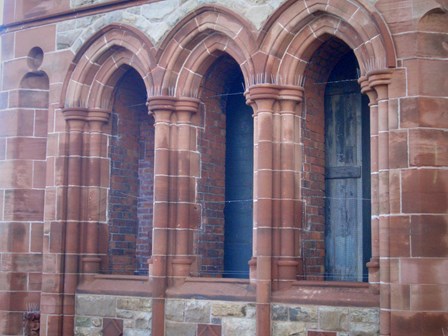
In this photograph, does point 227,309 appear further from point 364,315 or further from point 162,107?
point 162,107

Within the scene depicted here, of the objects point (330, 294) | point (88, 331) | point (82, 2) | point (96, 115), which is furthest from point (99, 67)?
point (330, 294)

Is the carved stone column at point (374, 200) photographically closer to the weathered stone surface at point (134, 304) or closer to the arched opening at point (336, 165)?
the arched opening at point (336, 165)

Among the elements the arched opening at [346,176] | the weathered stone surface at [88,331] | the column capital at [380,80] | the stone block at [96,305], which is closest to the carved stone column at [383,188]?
the column capital at [380,80]

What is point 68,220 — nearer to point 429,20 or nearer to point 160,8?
point 160,8

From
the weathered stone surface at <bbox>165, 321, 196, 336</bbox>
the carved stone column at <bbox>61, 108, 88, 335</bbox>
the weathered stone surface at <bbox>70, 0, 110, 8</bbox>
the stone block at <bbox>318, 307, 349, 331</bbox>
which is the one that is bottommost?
the weathered stone surface at <bbox>165, 321, 196, 336</bbox>

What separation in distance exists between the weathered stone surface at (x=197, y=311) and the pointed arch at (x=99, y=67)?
3.19 meters

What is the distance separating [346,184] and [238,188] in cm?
162

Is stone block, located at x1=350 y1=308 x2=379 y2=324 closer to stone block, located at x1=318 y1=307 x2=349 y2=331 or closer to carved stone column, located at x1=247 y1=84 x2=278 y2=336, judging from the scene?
stone block, located at x1=318 y1=307 x2=349 y2=331

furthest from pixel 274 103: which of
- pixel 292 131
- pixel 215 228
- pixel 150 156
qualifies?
pixel 150 156

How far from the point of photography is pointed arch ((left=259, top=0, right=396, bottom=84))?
10164mm

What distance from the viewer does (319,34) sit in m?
10.9

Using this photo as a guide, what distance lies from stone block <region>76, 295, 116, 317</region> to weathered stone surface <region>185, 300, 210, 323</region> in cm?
123

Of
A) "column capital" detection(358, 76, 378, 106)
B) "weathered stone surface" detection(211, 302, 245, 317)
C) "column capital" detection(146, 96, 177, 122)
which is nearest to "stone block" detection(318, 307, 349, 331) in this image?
"weathered stone surface" detection(211, 302, 245, 317)

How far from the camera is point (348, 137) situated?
12055mm
